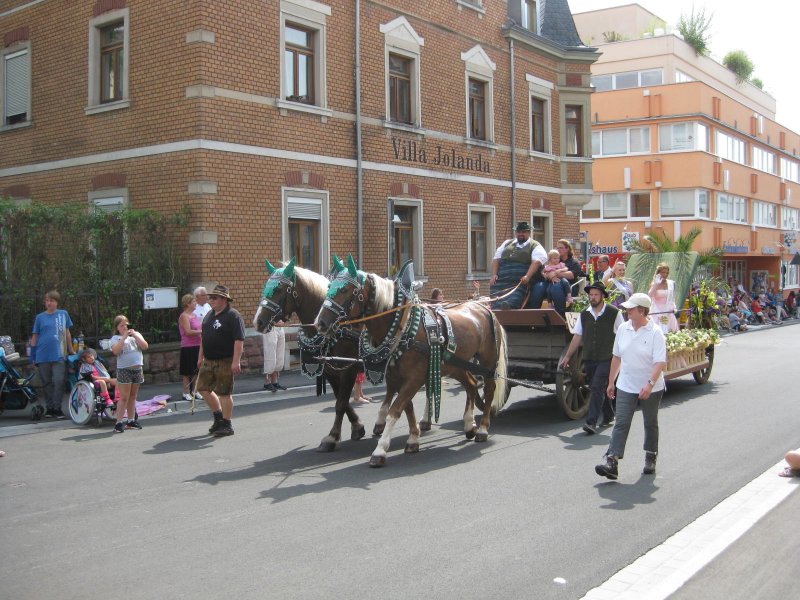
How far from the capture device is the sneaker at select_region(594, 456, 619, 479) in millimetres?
7594

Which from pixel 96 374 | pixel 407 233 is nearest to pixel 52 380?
pixel 96 374

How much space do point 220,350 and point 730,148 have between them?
43.5 metres

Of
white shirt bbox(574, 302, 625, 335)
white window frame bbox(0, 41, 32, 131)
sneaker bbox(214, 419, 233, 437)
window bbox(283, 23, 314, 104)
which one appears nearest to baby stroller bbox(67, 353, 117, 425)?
sneaker bbox(214, 419, 233, 437)

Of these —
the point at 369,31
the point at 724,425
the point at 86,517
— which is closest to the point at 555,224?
the point at 369,31

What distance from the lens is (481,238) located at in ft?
78.7

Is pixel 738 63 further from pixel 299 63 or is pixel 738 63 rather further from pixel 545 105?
pixel 299 63

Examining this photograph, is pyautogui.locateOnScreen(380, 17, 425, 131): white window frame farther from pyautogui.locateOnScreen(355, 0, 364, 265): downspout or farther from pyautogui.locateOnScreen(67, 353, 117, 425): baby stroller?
pyautogui.locateOnScreen(67, 353, 117, 425): baby stroller

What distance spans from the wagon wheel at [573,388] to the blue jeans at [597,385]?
1.60 ft

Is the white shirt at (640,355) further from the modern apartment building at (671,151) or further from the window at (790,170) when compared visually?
the window at (790,170)

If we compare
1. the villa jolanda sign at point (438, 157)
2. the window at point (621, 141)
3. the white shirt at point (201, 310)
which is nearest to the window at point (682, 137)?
the window at point (621, 141)

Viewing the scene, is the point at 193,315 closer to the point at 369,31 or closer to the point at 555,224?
the point at 369,31

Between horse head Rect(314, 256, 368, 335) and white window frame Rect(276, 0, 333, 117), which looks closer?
horse head Rect(314, 256, 368, 335)

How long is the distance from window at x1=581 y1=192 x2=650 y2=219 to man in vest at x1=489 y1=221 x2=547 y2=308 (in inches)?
1303

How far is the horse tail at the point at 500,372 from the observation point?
33.1 ft
